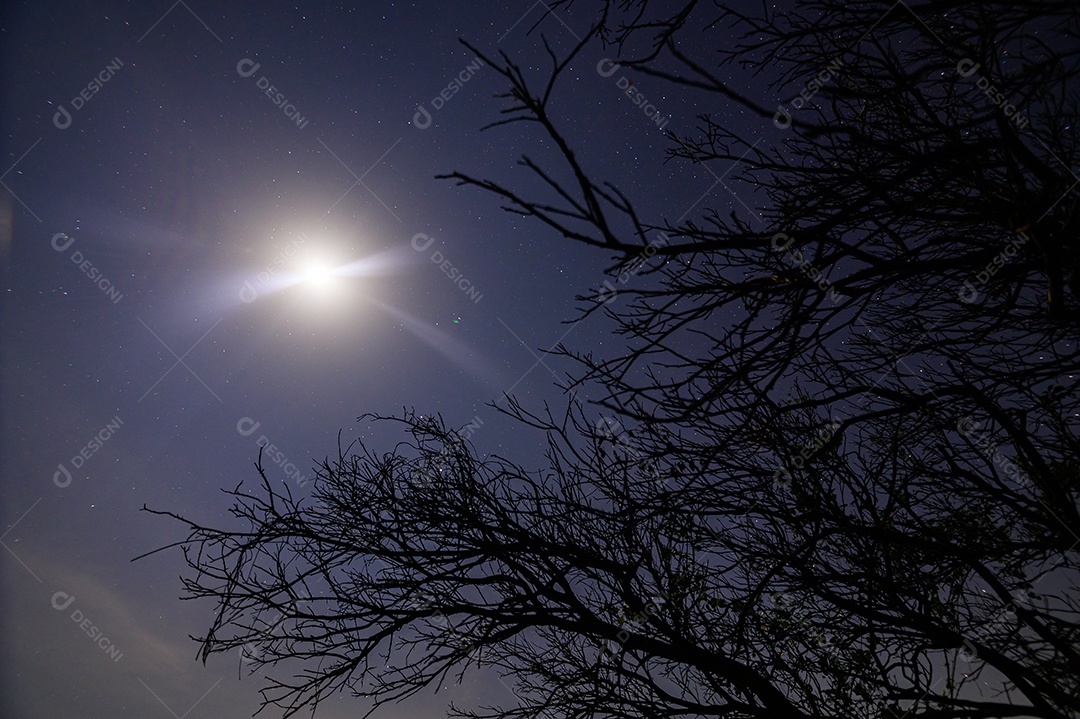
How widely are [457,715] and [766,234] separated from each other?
4.15m

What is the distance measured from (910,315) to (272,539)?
4.36 m

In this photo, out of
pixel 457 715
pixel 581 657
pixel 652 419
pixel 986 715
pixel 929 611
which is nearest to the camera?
pixel 652 419

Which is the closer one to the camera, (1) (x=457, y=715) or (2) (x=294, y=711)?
→ (2) (x=294, y=711)

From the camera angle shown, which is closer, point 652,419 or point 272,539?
point 652,419

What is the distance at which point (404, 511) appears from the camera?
3.62 metres

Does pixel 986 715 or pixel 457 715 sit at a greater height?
pixel 986 715

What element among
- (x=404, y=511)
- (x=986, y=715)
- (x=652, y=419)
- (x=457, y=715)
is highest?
(x=986, y=715)

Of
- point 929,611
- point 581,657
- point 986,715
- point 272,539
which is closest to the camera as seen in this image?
point 986,715

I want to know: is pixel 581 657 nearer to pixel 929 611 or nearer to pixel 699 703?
pixel 699 703

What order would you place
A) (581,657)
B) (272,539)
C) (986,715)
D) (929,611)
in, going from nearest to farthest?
(986,715), (272,539), (929,611), (581,657)

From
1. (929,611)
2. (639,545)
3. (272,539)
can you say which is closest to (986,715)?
(929,611)

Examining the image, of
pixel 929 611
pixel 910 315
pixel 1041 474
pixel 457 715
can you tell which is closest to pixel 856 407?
pixel 910 315

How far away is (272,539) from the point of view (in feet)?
11.3

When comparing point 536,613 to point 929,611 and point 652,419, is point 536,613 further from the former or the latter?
point 929,611
